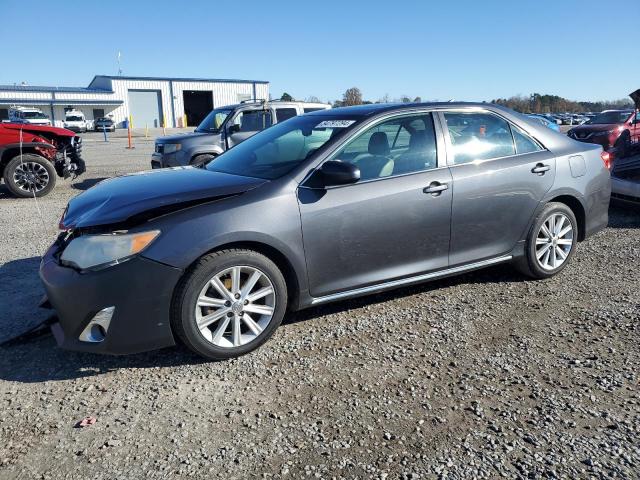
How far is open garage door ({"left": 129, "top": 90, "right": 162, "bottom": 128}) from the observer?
60312 millimetres

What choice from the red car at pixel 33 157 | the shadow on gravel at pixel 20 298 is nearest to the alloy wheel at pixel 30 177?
the red car at pixel 33 157

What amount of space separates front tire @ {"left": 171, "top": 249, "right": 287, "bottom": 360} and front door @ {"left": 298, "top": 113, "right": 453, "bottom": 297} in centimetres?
33

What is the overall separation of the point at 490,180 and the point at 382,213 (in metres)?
1.11

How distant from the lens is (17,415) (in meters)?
2.79

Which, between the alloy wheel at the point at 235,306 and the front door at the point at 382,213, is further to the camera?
the front door at the point at 382,213

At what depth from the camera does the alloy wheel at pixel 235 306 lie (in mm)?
3273

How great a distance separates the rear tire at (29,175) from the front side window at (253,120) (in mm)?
3623

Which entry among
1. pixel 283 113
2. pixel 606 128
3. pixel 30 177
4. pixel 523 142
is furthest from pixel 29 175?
pixel 606 128

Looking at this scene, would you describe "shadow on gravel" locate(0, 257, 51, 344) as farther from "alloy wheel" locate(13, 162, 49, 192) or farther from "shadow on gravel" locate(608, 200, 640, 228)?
"shadow on gravel" locate(608, 200, 640, 228)

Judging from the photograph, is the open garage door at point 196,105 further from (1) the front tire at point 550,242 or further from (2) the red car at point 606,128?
(1) the front tire at point 550,242

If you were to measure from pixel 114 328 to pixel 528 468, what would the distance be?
234 cm

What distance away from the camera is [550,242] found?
15.5 ft

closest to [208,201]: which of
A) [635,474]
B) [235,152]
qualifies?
[235,152]

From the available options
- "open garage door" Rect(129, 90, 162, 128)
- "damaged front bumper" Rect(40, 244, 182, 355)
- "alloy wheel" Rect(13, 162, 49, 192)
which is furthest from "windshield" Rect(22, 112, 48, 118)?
"damaged front bumper" Rect(40, 244, 182, 355)
